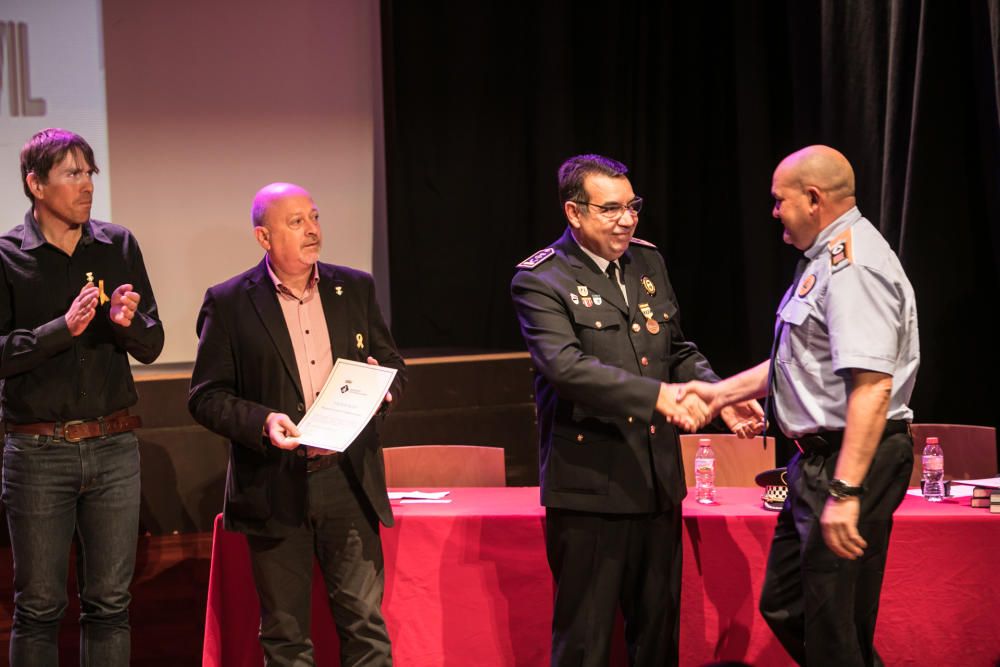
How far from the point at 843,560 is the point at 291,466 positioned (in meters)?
1.52

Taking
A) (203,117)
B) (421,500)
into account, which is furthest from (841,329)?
(203,117)

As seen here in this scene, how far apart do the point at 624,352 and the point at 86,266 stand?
1.67 m

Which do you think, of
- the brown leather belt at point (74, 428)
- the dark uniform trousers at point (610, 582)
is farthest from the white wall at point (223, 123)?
the dark uniform trousers at point (610, 582)

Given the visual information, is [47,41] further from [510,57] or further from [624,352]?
[624,352]

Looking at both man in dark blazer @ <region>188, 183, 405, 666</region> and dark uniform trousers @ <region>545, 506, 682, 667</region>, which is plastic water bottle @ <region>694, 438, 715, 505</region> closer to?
dark uniform trousers @ <region>545, 506, 682, 667</region>

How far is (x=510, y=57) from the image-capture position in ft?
22.6

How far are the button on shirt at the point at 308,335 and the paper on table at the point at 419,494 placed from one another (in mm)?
678

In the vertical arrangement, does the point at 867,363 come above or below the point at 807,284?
below

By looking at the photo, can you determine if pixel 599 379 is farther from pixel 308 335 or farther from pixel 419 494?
pixel 419 494

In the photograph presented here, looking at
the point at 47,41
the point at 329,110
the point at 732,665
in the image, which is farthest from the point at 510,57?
the point at 732,665

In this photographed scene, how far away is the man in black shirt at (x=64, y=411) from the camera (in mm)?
3102

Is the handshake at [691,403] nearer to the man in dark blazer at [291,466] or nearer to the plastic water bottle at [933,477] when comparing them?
the plastic water bottle at [933,477]

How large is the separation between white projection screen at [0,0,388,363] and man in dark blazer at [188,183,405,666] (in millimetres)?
3268

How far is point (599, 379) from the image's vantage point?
2.89 meters
